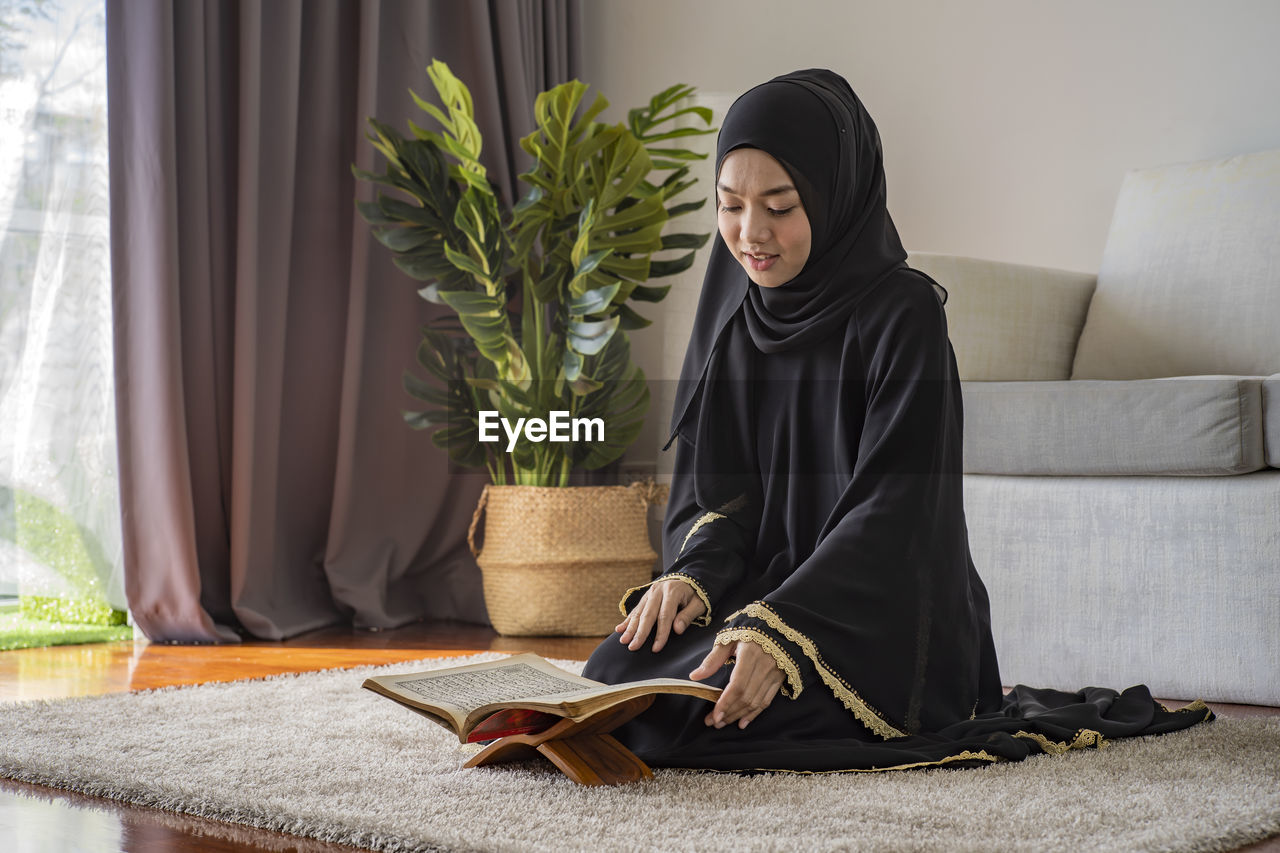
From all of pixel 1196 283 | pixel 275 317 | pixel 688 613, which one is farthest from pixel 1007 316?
pixel 275 317

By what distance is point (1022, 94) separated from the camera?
129 inches

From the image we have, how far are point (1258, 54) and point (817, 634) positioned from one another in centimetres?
229

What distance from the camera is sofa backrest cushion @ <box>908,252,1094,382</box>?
2.54 m

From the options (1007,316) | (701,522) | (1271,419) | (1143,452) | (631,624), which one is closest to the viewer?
(631,624)

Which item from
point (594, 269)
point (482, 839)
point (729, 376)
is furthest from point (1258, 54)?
point (482, 839)

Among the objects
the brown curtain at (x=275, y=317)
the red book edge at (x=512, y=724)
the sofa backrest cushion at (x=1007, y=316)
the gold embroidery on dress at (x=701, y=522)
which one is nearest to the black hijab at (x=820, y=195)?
the gold embroidery on dress at (x=701, y=522)

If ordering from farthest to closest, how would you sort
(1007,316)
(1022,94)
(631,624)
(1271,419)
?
(1022,94)
(1007,316)
(1271,419)
(631,624)

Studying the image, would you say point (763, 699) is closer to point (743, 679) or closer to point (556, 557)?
point (743, 679)

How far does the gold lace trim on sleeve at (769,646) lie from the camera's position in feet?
4.37

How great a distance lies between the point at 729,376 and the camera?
1.71 meters

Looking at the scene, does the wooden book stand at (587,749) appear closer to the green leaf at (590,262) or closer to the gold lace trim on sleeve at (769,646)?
the gold lace trim on sleeve at (769,646)

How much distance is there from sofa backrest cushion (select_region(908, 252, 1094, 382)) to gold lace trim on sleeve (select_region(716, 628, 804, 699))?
1296 mm

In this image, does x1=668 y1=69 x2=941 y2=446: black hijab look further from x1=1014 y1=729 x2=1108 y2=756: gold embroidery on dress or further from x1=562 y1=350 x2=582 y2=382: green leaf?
x1=562 y1=350 x2=582 y2=382: green leaf

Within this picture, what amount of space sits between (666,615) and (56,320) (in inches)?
73.0
